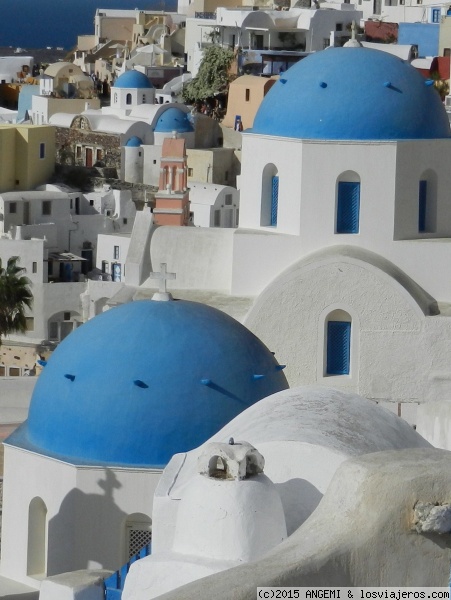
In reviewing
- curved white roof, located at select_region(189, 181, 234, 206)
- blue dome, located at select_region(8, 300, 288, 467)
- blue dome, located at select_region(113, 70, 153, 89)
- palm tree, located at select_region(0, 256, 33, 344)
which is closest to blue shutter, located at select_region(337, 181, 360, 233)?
blue dome, located at select_region(8, 300, 288, 467)

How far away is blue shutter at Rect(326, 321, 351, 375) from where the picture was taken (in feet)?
65.4

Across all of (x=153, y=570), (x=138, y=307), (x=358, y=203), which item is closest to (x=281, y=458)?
(x=153, y=570)

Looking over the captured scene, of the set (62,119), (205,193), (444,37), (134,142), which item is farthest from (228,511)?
(444,37)

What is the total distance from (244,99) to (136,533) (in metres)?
39.4

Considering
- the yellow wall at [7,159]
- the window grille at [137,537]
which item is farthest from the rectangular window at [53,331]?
the window grille at [137,537]

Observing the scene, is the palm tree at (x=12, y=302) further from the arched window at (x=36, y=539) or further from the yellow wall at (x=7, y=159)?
the arched window at (x=36, y=539)

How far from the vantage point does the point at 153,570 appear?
10766mm

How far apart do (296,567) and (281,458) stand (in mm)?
3755

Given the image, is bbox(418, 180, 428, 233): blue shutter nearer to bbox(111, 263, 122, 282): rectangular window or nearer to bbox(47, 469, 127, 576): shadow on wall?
bbox(47, 469, 127, 576): shadow on wall

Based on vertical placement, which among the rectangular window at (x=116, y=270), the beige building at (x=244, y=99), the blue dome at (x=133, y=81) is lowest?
the rectangular window at (x=116, y=270)

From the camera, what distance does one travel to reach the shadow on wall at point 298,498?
11773 mm

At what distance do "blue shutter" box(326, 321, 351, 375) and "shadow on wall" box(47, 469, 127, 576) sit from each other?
201 inches

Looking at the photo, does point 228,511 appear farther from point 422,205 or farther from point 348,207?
point 422,205

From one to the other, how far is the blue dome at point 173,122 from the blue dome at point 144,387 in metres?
35.5
